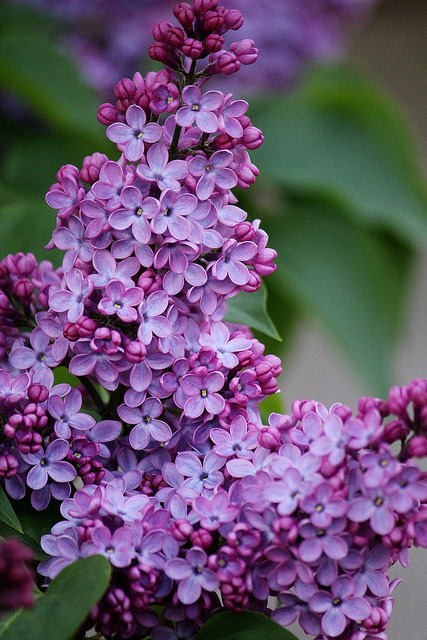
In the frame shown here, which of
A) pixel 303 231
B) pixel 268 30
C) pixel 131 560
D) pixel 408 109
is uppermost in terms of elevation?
pixel 408 109

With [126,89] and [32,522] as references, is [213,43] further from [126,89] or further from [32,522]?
[32,522]

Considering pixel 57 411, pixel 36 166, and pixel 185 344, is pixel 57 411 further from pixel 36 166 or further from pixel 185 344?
pixel 36 166

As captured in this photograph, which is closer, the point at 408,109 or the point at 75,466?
the point at 75,466

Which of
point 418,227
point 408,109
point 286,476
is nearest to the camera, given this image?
point 286,476

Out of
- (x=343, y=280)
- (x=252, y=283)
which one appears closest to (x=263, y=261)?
(x=252, y=283)

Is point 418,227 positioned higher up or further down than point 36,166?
higher up

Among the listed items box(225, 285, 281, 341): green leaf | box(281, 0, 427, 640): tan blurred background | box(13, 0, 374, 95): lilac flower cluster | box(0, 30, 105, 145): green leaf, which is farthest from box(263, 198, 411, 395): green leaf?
box(281, 0, 427, 640): tan blurred background

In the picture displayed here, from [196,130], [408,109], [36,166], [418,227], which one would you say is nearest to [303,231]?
[418,227]

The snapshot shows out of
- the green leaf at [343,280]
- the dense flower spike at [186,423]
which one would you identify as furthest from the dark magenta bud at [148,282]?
the green leaf at [343,280]
